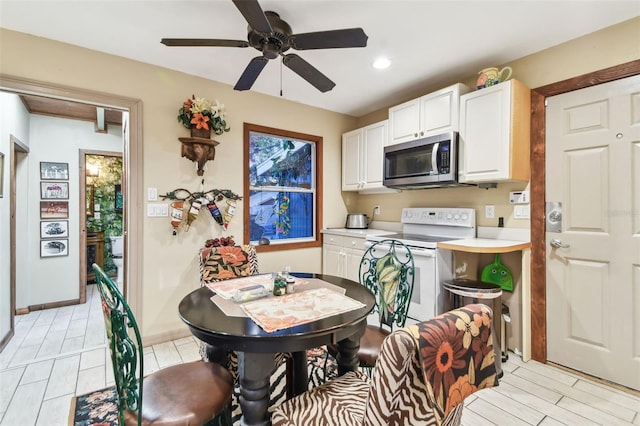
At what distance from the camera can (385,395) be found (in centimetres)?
74

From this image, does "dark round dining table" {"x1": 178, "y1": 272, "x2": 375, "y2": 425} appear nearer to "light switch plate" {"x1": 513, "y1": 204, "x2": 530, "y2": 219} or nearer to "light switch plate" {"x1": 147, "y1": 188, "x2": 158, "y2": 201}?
"light switch plate" {"x1": 147, "y1": 188, "x2": 158, "y2": 201}

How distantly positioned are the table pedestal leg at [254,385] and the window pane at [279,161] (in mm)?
2504

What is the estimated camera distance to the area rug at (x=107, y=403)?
1706mm

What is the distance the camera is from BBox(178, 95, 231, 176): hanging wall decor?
8.85ft

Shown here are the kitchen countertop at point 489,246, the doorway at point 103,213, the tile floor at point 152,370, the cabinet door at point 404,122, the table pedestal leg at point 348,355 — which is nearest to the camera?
the table pedestal leg at point 348,355

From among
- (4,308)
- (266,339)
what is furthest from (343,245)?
(4,308)

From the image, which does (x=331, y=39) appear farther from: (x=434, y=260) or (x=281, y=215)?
(x=281, y=215)

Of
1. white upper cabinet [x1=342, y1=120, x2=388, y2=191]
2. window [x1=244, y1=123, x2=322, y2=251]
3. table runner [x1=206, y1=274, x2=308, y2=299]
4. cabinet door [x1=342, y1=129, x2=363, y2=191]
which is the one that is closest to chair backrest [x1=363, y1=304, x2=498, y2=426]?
table runner [x1=206, y1=274, x2=308, y2=299]

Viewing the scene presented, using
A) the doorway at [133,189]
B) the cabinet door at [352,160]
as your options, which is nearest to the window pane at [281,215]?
the cabinet door at [352,160]

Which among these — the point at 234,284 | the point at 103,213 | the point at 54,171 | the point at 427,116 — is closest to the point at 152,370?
the point at 234,284

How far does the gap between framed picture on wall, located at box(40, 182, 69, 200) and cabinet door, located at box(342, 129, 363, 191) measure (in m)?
3.60

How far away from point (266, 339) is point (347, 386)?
16.7 inches

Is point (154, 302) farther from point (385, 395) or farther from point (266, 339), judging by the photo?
point (385, 395)

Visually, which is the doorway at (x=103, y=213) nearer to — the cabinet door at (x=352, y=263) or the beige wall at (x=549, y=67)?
the cabinet door at (x=352, y=263)
